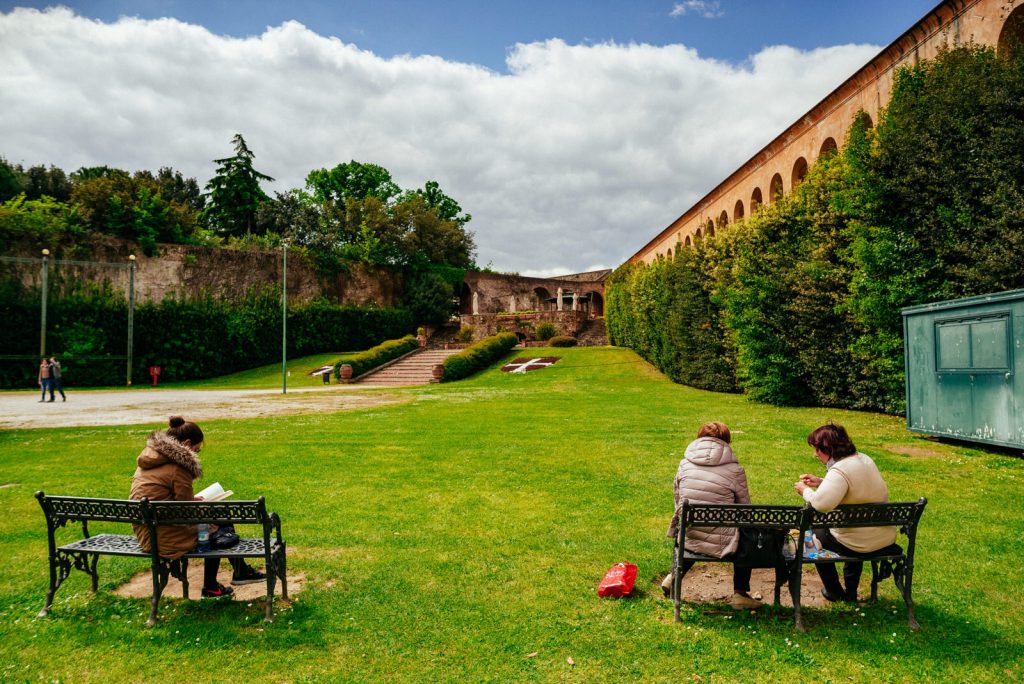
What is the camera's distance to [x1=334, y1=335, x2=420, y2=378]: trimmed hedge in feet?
103

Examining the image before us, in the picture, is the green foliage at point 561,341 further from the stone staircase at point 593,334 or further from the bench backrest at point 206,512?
the bench backrest at point 206,512

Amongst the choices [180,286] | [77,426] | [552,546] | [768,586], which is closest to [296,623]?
[552,546]

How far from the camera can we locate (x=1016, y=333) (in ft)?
30.4

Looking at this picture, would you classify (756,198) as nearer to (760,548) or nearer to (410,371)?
(410,371)

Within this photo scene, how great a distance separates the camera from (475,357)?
3142 centimetres

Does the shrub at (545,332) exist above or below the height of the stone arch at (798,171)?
below

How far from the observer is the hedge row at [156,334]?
29.3 metres

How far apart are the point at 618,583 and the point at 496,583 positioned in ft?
3.04

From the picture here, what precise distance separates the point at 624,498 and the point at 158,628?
4839 mm

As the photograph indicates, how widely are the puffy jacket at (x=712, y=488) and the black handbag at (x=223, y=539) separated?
9.99 ft

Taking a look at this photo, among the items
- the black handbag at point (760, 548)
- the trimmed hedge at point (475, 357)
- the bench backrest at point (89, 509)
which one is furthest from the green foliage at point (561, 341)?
the bench backrest at point (89, 509)

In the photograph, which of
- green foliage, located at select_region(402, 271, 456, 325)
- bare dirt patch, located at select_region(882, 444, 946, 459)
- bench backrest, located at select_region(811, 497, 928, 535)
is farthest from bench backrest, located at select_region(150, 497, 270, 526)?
green foliage, located at select_region(402, 271, 456, 325)

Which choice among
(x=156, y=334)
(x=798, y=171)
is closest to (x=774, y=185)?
(x=798, y=171)

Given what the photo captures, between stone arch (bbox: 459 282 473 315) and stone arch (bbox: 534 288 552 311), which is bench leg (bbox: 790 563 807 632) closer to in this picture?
stone arch (bbox: 459 282 473 315)
